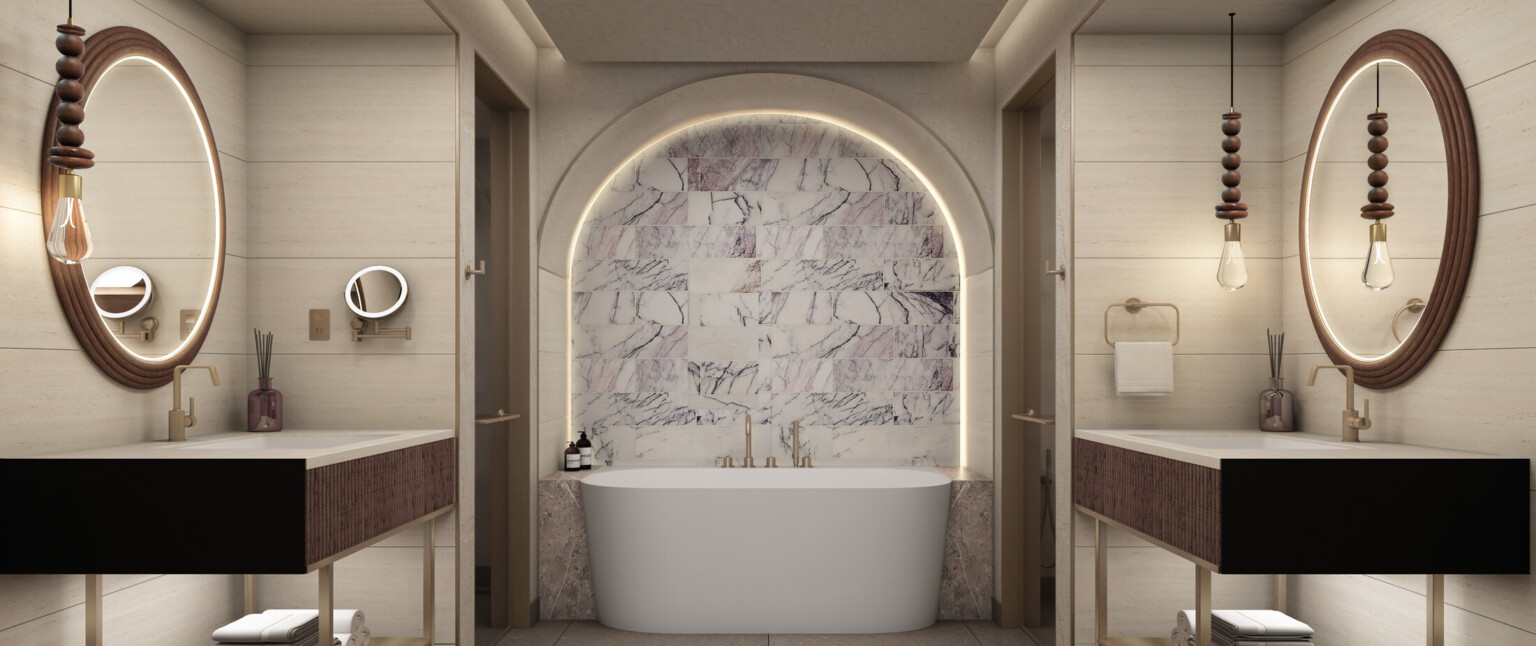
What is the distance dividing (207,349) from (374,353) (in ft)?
1.55

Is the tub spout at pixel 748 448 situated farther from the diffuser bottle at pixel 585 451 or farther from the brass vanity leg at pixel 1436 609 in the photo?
the brass vanity leg at pixel 1436 609

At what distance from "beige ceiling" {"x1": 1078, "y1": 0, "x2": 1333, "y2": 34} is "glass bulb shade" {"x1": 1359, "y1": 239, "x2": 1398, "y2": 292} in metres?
0.81

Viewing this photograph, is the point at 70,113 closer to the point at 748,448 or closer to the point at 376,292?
the point at 376,292

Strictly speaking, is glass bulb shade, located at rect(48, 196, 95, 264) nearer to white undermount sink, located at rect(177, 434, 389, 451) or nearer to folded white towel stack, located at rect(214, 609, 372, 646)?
white undermount sink, located at rect(177, 434, 389, 451)

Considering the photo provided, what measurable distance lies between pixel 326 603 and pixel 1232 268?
2.78 m

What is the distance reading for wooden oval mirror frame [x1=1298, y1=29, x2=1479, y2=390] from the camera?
2053mm

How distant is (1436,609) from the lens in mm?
2053

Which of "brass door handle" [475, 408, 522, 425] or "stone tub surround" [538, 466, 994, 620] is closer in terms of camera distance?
"brass door handle" [475, 408, 522, 425]

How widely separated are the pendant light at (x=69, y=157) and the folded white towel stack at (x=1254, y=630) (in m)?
2.99

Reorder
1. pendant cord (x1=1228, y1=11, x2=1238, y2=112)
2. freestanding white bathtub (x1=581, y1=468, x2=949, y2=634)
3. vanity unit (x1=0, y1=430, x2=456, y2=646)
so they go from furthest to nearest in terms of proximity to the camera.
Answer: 1. freestanding white bathtub (x1=581, y1=468, x2=949, y2=634)
2. pendant cord (x1=1228, y1=11, x2=1238, y2=112)
3. vanity unit (x1=0, y1=430, x2=456, y2=646)

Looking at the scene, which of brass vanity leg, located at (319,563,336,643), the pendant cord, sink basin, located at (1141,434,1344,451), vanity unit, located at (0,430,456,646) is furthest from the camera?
the pendant cord

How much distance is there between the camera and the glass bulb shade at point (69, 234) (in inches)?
74.4

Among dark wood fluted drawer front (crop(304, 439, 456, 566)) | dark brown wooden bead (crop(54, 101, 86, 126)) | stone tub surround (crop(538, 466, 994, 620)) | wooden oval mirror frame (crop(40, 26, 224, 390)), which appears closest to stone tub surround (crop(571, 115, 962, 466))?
stone tub surround (crop(538, 466, 994, 620))

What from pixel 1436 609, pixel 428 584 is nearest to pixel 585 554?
pixel 428 584
